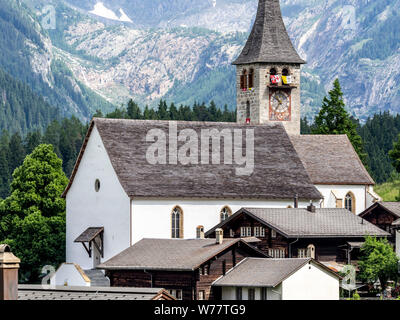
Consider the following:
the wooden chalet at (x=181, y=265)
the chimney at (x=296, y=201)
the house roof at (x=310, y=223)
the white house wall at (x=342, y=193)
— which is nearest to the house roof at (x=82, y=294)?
the wooden chalet at (x=181, y=265)

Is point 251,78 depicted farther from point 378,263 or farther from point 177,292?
point 177,292

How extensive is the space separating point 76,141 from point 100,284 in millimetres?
127160

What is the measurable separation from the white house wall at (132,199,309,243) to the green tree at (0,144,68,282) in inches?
473

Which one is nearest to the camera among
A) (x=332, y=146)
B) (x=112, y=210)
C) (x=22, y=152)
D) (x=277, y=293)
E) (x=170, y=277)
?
(x=277, y=293)

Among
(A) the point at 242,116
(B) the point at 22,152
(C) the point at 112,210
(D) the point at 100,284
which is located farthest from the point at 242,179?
(B) the point at 22,152

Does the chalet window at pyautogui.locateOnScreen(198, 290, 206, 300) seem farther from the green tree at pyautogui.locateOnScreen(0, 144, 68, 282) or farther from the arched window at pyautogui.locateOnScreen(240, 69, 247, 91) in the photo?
the arched window at pyautogui.locateOnScreen(240, 69, 247, 91)

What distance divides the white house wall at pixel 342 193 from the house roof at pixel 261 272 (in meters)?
20.0

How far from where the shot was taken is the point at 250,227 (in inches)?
2611

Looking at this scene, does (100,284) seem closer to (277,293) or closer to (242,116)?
(277,293)

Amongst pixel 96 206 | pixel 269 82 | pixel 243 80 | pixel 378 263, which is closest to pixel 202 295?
pixel 378 263

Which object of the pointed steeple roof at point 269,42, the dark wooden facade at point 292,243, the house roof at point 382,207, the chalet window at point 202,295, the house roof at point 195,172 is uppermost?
the pointed steeple roof at point 269,42

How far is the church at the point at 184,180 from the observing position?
68.2 m

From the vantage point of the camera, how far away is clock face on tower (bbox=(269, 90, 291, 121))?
289 feet

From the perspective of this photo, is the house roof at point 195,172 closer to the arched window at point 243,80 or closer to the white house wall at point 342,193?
the white house wall at point 342,193
